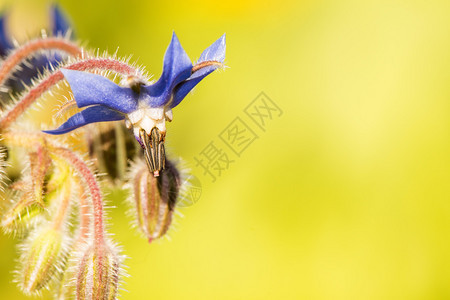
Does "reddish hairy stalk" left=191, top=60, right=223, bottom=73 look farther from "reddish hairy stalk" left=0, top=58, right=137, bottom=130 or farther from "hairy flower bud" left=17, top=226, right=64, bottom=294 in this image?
"hairy flower bud" left=17, top=226, right=64, bottom=294

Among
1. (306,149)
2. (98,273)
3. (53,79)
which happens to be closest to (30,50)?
(53,79)

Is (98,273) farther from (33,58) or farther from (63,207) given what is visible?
(33,58)

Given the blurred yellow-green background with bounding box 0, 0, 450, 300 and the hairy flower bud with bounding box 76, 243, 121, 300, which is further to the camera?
the blurred yellow-green background with bounding box 0, 0, 450, 300

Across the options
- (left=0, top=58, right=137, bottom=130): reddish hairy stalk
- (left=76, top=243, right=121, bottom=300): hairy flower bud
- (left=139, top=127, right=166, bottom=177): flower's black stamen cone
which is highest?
(left=0, top=58, right=137, bottom=130): reddish hairy stalk

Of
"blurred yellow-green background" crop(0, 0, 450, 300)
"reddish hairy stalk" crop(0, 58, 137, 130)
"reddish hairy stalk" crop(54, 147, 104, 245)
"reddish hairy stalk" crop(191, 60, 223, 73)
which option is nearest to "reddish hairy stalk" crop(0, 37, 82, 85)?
"reddish hairy stalk" crop(0, 58, 137, 130)

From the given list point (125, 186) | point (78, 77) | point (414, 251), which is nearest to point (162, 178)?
point (125, 186)

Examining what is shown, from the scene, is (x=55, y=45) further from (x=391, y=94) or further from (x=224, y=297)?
(x=391, y=94)

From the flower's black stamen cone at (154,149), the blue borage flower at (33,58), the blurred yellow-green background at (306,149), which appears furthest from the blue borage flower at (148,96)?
the blurred yellow-green background at (306,149)
